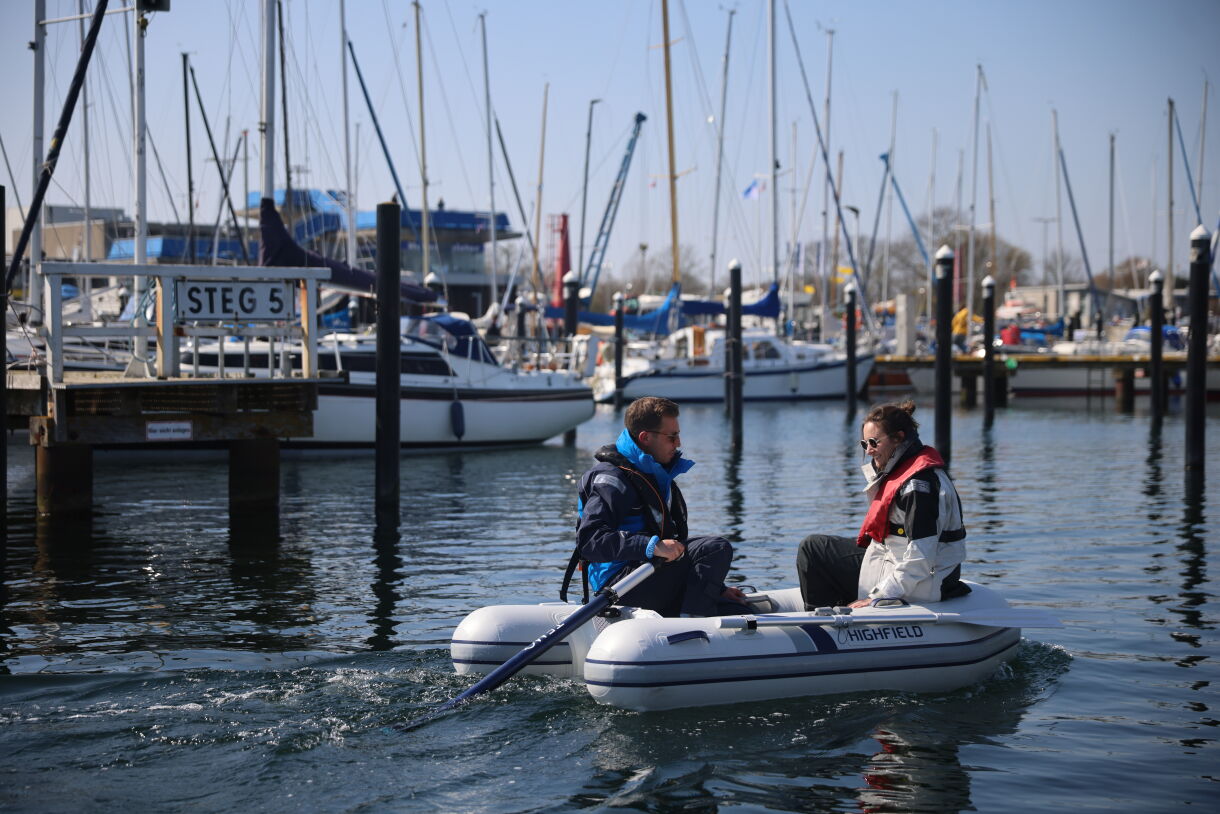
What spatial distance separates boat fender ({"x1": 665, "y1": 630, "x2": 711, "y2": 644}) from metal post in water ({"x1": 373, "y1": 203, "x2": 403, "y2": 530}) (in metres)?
6.70

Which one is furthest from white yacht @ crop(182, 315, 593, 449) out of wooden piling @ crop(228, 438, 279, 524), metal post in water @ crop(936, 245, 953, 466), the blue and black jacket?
the blue and black jacket

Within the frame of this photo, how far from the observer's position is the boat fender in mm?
6840

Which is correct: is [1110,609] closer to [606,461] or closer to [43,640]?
[606,461]

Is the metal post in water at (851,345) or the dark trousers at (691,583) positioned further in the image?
the metal post in water at (851,345)

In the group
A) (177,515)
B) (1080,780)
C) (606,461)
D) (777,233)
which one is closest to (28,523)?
(177,515)

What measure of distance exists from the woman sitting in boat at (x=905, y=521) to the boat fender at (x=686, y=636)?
3.54 ft

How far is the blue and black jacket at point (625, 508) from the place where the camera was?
6945 millimetres

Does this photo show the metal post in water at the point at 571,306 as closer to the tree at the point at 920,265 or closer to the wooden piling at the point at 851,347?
the wooden piling at the point at 851,347

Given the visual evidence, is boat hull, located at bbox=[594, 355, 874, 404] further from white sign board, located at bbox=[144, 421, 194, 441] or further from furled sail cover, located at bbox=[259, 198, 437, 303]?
white sign board, located at bbox=[144, 421, 194, 441]

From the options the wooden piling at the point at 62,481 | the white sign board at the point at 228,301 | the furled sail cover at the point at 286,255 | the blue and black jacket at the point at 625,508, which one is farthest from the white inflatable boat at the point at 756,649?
the furled sail cover at the point at 286,255

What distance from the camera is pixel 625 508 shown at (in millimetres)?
A: 7020

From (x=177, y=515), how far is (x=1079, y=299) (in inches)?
2992

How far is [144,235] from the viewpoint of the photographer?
17.6 meters

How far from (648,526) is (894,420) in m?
1.52
